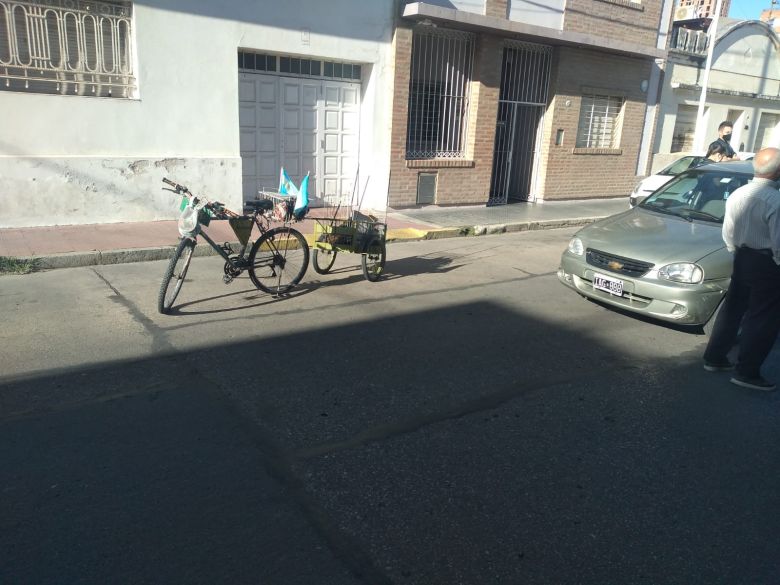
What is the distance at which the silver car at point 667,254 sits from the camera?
6012mm

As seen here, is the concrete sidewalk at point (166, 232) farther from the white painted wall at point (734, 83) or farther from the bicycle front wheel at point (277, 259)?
the white painted wall at point (734, 83)

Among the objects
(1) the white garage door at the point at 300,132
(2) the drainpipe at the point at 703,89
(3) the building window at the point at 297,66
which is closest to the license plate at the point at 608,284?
(1) the white garage door at the point at 300,132

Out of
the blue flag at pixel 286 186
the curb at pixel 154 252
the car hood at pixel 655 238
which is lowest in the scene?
the curb at pixel 154 252

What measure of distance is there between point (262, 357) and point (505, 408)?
6.68ft

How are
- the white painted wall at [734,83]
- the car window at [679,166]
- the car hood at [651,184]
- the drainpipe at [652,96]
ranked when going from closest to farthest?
1. the car hood at [651,184]
2. the car window at [679,166]
3. the drainpipe at [652,96]
4. the white painted wall at [734,83]

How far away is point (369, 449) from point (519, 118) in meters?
13.3

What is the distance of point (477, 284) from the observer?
8000 mm

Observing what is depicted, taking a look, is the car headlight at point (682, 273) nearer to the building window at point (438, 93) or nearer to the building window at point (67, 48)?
the building window at point (438, 93)

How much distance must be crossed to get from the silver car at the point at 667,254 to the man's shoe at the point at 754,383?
936 mm

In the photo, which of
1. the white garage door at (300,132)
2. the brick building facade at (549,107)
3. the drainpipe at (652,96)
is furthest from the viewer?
the drainpipe at (652,96)

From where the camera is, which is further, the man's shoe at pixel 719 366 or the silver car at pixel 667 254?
the silver car at pixel 667 254

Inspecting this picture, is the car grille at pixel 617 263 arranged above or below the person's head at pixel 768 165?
below

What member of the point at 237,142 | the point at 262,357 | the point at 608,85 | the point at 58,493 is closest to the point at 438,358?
the point at 262,357

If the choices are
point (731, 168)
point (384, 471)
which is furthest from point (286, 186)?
point (731, 168)
